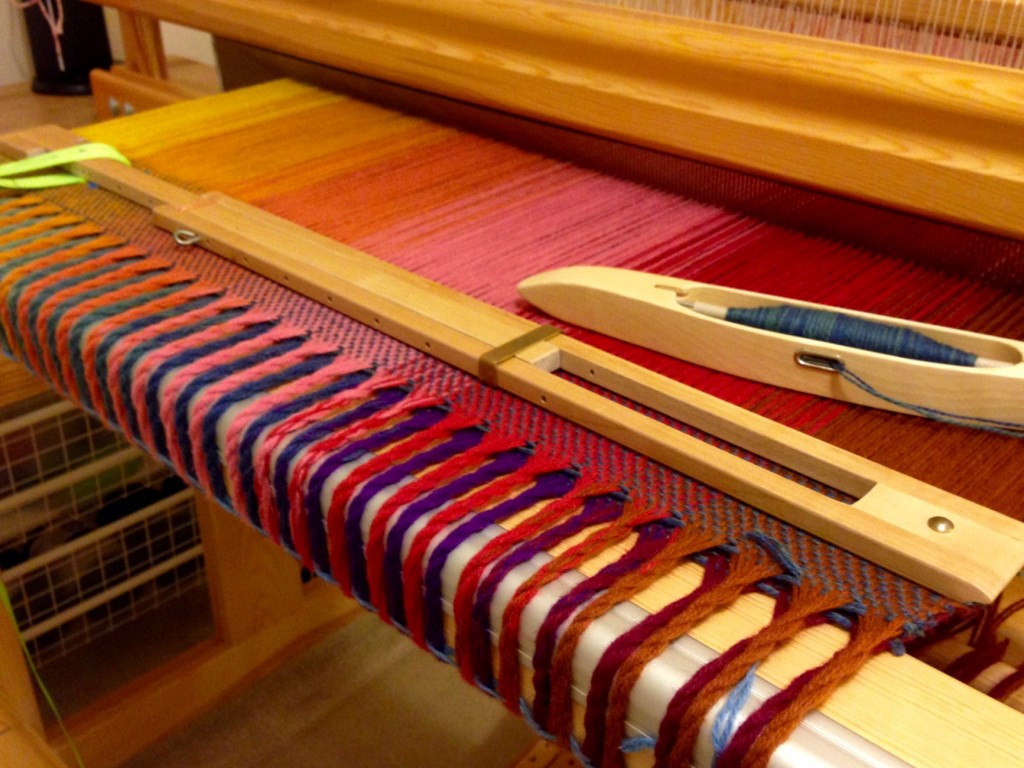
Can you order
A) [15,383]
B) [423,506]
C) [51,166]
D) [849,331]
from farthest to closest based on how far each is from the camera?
[15,383] < [51,166] < [849,331] < [423,506]

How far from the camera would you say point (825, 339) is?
622mm

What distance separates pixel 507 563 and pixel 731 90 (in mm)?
485

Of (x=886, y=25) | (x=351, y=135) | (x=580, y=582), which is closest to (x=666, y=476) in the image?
(x=580, y=582)

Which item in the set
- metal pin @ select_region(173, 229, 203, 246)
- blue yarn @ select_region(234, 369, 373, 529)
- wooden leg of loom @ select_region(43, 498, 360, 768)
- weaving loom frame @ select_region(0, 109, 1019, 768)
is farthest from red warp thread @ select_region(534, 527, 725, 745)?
wooden leg of loom @ select_region(43, 498, 360, 768)

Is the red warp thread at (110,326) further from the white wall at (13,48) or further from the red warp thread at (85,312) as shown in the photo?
the white wall at (13,48)

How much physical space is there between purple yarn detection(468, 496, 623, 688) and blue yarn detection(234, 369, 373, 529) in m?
0.18

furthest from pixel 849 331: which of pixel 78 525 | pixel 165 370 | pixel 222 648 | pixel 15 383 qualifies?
pixel 78 525

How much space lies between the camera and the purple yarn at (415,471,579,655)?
1.62 feet

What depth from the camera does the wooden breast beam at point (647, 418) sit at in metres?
0.47

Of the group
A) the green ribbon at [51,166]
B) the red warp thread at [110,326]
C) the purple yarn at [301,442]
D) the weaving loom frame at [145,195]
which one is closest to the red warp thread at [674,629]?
the purple yarn at [301,442]

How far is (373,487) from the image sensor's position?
53 cm

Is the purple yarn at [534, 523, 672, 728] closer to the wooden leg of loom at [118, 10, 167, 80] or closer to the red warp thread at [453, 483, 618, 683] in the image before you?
the red warp thread at [453, 483, 618, 683]

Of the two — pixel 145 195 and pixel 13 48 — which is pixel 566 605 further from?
pixel 13 48

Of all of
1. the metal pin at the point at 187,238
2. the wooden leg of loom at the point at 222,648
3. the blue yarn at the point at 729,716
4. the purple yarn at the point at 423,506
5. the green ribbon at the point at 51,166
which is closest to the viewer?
the blue yarn at the point at 729,716
